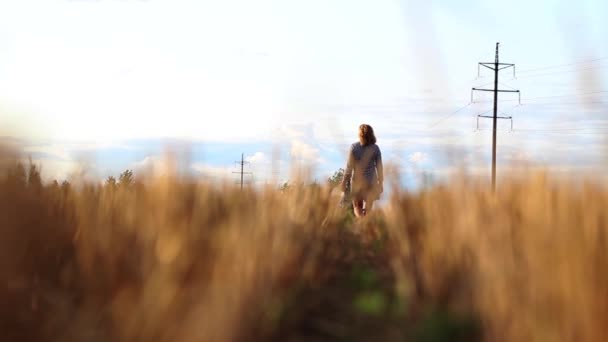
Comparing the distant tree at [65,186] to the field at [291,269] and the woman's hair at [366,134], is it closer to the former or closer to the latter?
the field at [291,269]

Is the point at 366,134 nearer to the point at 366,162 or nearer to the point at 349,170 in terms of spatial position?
the point at 349,170

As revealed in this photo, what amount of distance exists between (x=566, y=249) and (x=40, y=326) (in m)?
2.64

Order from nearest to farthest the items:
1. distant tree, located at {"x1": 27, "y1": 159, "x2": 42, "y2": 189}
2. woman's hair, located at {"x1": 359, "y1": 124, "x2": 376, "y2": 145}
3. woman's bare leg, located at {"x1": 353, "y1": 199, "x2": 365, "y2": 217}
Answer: distant tree, located at {"x1": 27, "y1": 159, "x2": 42, "y2": 189} → woman's bare leg, located at {"x1": 353, "y1": 199, "x2": 365, "y2": 217} → woman's hair, located at {"x1": 359, "y1": 124, "x2": 376, "y2": 145}

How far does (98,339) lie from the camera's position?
3727 mm

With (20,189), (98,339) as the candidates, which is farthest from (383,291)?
(20,189)

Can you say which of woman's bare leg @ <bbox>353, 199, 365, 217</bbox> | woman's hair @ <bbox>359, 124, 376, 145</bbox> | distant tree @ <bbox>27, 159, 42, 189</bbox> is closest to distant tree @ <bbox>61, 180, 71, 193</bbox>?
distant tree @ <bbox>27, 159, 42, 189</bbox>

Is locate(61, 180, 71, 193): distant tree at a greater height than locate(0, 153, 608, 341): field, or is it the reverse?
locate(61, 180, 71, 193): distant tree

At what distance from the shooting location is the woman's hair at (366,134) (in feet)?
38.6

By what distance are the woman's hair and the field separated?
5742 millimetres

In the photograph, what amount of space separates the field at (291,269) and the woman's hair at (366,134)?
574cm

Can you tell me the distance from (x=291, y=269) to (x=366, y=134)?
734cm

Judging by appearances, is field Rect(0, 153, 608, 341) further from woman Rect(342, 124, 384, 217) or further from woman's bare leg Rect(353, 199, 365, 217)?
woman Rect(342, 124, 384, 217)

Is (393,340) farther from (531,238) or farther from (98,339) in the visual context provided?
(98,339)

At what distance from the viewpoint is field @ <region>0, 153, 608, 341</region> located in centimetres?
365
